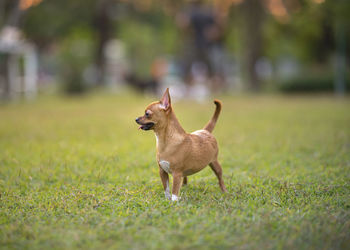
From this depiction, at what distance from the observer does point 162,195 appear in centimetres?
444

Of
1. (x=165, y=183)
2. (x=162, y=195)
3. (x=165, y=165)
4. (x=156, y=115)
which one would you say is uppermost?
(x=156, y=115)

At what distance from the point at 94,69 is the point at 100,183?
31.0 metres

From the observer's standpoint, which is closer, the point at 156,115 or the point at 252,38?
the point at 156,115

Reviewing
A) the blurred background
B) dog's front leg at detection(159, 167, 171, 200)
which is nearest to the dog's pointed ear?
dog's front leg at detection(159, 167, 171, 200)

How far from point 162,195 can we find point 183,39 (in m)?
20.2

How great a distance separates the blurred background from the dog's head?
1512 centimetres

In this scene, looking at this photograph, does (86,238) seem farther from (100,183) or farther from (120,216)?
(100,183)

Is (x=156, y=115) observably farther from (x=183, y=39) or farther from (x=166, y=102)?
(x=183, y=39)

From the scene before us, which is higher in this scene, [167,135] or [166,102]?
[166,102]

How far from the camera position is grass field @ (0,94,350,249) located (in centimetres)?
321

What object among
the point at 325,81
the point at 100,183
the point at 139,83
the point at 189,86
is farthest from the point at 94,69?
the point at 100,183

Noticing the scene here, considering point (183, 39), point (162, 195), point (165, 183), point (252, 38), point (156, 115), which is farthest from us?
point (183, 39)

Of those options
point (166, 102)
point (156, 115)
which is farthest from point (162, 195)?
point (166, 102)

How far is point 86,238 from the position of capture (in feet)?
10.5
